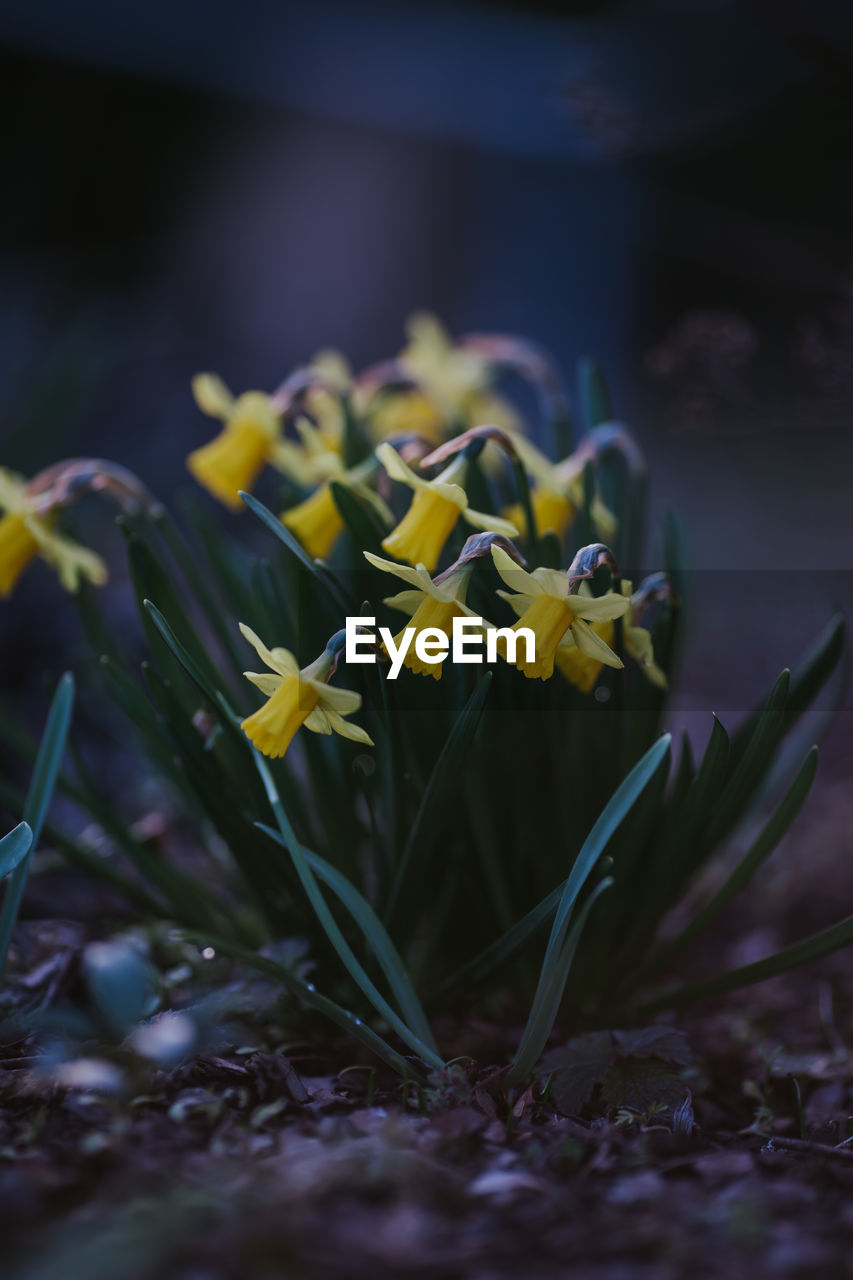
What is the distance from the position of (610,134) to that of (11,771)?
1.95 meters

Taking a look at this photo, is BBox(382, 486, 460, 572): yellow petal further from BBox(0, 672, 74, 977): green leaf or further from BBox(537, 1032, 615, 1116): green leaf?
BBox(537, 1032, 615, 1116): green leaf

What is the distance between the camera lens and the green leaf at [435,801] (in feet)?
3.01

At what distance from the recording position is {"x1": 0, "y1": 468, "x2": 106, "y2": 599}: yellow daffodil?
45.7 inches

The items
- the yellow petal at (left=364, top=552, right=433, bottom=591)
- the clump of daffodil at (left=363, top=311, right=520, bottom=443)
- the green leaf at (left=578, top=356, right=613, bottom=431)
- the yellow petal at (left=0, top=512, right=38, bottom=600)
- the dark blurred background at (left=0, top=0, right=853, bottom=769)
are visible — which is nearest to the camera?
the yellow petal at (left=364, top=552, right=433, bottom=591)

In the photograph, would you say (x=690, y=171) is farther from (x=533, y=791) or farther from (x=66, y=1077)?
(x=66, y=1077)

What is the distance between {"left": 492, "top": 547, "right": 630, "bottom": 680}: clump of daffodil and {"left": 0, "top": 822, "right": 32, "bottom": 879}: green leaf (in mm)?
553

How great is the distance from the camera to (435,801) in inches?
37.9

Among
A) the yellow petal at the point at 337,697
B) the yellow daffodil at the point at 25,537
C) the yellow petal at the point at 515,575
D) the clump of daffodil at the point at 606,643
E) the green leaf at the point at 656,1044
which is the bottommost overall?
the green leaf at the point at 656,1044

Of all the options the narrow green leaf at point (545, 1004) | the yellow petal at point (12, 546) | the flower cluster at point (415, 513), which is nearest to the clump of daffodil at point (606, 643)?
the flower cluster at point (415, 513)

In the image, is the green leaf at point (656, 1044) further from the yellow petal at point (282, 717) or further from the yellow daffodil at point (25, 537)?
the yellow daffodil at point (25, 537)

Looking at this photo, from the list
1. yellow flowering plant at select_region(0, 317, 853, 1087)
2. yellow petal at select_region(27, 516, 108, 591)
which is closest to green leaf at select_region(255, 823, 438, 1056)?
yellow flowering plant at select_region(0, 317, 853, 1087)

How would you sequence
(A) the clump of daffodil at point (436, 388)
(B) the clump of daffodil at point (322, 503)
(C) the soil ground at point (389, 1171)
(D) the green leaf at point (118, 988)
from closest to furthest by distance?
1. (C) the soil ground at point (389, 1171)
2. (D) the green leaf at point (118, 988)
3. (B) the clump of daffodil at point (322, 503)
4. (A) the clump of daffodil at point (436, 388)

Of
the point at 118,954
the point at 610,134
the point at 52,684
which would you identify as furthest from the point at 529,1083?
the point at 610,134

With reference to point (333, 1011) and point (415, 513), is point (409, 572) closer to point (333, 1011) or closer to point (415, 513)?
point (415, 513)
